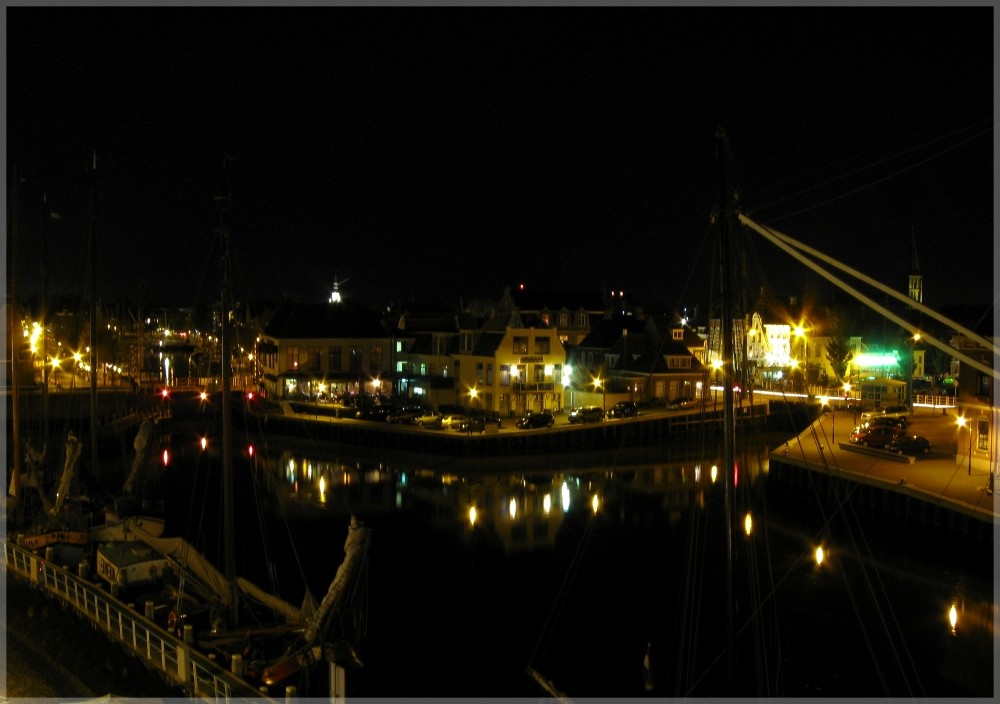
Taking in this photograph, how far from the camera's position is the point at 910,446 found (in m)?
25.9

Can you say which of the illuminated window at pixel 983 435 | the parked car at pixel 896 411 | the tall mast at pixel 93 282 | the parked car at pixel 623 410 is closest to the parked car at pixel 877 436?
the illuminated window at pixel 983 435

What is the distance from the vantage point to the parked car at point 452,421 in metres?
35.8

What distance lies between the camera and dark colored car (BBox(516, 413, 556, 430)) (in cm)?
3581

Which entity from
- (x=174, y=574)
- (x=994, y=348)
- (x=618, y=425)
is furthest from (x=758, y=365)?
(x=994, y=348)

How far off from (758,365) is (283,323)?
26511mm

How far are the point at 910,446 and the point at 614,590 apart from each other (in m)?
13.8

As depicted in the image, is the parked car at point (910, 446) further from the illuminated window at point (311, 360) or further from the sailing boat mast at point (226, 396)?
the illuminated window at point (311, 360)

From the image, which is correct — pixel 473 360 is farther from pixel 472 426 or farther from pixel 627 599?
pixel 627 599

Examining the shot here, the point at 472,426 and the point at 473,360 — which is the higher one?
the point at 473,360

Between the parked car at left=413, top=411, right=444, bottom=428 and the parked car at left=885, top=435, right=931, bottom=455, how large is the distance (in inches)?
742

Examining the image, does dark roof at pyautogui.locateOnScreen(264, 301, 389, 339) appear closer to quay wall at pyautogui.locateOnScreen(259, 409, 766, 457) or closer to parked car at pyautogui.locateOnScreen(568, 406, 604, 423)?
quay wall at pyautogui.locateOnScreen(259, 409, 766, 457)

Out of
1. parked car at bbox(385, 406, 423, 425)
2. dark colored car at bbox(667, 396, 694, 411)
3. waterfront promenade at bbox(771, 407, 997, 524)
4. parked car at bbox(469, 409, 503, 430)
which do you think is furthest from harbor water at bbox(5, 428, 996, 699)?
dark colored car at bbox(667, 396, 694, 411)

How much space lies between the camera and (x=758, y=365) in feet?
121

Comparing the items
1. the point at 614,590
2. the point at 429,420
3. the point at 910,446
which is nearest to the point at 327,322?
the point at 429,420
